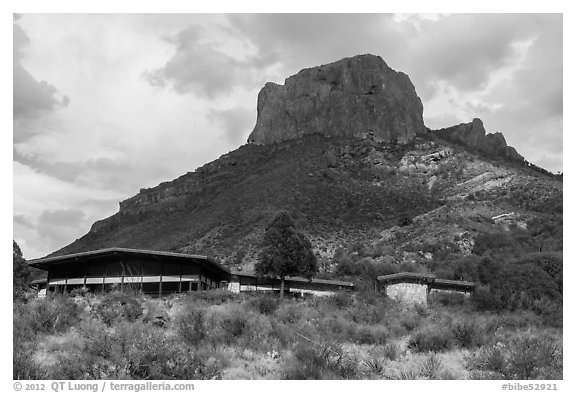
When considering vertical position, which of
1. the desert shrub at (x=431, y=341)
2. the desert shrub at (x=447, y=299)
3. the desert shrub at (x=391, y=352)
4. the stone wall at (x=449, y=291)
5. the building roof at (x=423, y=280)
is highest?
the building roof at (x=423, y=280)

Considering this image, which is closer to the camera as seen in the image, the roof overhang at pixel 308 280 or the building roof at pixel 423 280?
the building roof at pixel 423 280

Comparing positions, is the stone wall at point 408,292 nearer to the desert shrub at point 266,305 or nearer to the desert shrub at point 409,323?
the desert shrub at point 409,323

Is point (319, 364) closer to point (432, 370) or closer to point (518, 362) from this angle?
point (432, 370)

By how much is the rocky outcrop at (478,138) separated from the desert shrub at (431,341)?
4455 inches

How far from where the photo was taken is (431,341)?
1544 centimetres

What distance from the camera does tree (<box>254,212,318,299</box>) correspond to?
35.1 meters

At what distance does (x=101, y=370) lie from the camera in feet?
37.9

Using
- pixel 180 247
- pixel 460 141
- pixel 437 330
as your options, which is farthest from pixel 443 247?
pixel 460 141

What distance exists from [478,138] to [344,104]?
3235cm

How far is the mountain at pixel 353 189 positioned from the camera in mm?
67750

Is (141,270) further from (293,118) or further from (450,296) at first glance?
(293,118)

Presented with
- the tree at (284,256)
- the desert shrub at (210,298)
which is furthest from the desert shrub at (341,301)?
the tree at (284,256)

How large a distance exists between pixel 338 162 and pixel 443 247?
44.9 meters

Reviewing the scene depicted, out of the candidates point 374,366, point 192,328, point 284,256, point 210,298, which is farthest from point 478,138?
point 374,366
